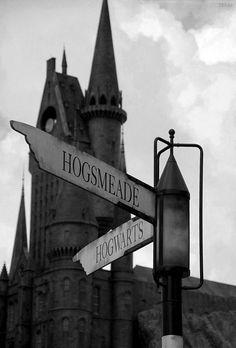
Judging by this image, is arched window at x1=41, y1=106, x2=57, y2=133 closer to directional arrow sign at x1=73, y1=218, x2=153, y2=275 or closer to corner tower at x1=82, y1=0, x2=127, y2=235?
corner tower at x1=82, y1=0, x2=127, y2=235

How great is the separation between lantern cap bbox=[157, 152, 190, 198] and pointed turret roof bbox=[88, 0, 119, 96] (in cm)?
10064

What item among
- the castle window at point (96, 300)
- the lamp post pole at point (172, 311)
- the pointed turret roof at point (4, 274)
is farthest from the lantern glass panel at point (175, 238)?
the pointed turret roof at point (4, 274)

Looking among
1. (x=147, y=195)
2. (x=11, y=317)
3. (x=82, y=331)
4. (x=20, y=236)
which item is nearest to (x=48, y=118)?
(x=20, y=236)

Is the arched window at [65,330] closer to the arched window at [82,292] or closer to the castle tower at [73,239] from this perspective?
the castle tower at [73,239]

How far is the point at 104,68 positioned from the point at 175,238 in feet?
341

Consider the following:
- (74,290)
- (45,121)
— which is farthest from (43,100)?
(74,290)

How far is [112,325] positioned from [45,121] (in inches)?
905

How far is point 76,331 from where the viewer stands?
98.3 meters

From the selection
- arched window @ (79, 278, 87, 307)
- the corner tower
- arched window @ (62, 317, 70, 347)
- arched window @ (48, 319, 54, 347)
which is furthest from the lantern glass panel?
the corner tower

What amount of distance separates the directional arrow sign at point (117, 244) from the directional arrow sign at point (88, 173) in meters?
0.24

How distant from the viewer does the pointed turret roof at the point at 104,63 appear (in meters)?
110

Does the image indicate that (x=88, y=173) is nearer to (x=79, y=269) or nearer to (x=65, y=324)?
(x=65, y=324)

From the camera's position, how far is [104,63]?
369 feet

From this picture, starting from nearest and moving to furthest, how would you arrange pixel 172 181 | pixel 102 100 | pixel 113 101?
pixel 172 181 → pixel 102 100 → pixel 113 101
